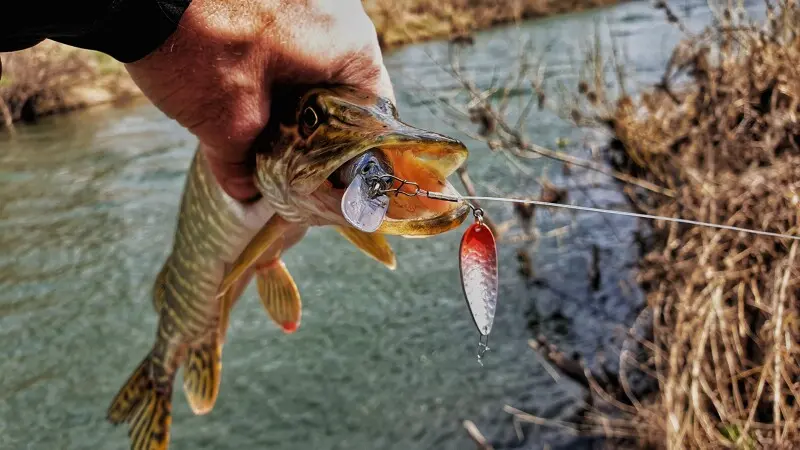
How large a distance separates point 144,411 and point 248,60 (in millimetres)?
1142

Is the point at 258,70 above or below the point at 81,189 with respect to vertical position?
above

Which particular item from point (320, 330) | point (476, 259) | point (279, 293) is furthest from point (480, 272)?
point (320, 330)

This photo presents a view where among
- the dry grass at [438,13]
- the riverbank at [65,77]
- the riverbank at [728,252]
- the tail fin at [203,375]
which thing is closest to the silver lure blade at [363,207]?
the tail fin at [203,375]

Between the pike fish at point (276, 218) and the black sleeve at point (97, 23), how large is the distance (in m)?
0.21

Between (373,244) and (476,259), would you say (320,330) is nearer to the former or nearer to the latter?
(373,244)

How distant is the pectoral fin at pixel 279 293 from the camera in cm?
139

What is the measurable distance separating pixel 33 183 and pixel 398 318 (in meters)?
3.68

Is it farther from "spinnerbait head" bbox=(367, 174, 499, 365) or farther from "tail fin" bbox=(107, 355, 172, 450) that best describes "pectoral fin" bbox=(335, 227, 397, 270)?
"tail fin" bbox=(107, 355, 172, 450)

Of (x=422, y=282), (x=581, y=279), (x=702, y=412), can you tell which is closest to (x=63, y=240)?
(x=422, y=282)

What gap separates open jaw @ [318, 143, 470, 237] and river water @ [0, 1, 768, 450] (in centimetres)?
208

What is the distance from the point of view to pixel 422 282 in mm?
3875

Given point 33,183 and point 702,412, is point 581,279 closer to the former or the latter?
point 702,412

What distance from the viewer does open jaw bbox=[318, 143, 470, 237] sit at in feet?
2.43

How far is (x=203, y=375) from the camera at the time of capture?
1697mm
